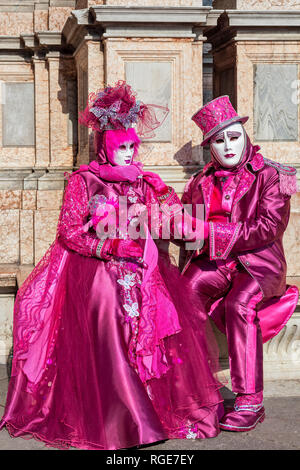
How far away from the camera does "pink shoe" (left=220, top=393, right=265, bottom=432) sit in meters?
4.07

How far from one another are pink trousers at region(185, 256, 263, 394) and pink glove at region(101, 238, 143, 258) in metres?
0.59

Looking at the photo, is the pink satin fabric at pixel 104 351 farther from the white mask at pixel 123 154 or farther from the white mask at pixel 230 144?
the white mask at pixel 230 144

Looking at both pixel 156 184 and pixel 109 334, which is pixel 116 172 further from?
pixel 109 334

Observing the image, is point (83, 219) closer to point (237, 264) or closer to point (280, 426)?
point (237, 264)

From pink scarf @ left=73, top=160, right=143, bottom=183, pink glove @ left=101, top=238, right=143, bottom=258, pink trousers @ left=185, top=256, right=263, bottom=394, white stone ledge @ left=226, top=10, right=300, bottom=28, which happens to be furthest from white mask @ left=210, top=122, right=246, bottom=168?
white stone ledge @ left=226, top=10, right=300, bottom=28

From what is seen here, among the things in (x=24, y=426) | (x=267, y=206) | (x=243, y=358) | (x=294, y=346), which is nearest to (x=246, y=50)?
(x=267, y=206)

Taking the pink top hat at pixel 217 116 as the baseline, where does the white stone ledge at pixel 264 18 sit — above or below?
above

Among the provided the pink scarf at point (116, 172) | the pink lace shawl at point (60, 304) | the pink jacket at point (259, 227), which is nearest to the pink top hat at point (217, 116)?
the pink jacket at point (259, 227)

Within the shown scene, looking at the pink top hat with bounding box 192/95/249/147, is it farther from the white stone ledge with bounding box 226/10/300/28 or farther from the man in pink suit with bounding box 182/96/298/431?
the white stone ledge with bounding box 226/10/300/28

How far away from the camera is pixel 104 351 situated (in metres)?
3.86

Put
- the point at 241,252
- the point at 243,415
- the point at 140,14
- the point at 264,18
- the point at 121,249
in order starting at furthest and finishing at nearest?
the point at 264,18
the point at 140,14
the point at 241,252
the point at 243,415
the point at 121,249

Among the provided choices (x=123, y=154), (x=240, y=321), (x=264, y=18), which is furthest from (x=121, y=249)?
(x=264, y=18)

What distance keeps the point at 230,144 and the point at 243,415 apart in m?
1.52

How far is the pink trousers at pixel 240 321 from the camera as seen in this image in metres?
4.12
